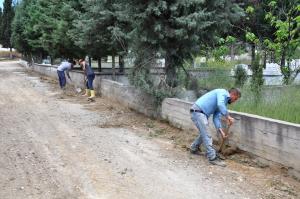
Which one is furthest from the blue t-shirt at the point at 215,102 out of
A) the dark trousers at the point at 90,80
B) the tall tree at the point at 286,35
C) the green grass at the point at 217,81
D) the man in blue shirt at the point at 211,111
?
the dark trousers at the point at 90,80

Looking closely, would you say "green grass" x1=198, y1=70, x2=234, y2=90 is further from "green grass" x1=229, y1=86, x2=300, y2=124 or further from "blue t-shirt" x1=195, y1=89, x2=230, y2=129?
"blue t-shirt" x1=195, y1=89, x2=230, y2=129

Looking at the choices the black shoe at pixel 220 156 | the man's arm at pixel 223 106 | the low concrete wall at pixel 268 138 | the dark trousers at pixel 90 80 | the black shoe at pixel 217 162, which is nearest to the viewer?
the low concrete wall at pixel 268 138

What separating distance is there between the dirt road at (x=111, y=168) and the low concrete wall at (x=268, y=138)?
30 centimetres

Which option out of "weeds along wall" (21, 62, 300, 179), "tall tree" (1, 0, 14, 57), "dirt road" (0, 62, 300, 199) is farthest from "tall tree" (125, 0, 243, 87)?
"tall tree" (1, 0, 14, 57)

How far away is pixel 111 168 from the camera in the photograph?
8695mm

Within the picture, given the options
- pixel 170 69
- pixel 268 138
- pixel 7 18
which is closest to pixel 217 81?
pixel 170 69

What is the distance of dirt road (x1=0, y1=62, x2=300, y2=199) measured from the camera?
741 cm

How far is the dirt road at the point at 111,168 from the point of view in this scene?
7.41 metres

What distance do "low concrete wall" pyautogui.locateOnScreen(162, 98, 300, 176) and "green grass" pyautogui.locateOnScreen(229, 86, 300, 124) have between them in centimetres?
61

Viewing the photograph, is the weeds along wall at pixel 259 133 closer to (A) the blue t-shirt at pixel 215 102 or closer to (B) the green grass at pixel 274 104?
(A) the blue t-shirt at pixel 215 102

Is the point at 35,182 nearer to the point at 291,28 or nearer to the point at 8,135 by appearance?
the point at 8,135

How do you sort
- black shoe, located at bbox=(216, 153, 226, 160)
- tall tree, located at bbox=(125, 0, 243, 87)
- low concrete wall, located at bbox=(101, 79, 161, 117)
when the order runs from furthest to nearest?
low concrete wall, located at bbox=(101, 79, 161, 117) → tall tree, located at bbox=(125, 0, 243, 87) → black shoe, located at bbox=(216, 153, 226, 160)

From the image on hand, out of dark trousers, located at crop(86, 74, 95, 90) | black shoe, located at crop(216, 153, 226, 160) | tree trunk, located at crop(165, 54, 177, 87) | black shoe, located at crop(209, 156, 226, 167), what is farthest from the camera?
dark trousers, located at crop(86, 74, 95, 90)

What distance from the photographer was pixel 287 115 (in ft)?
31.2
